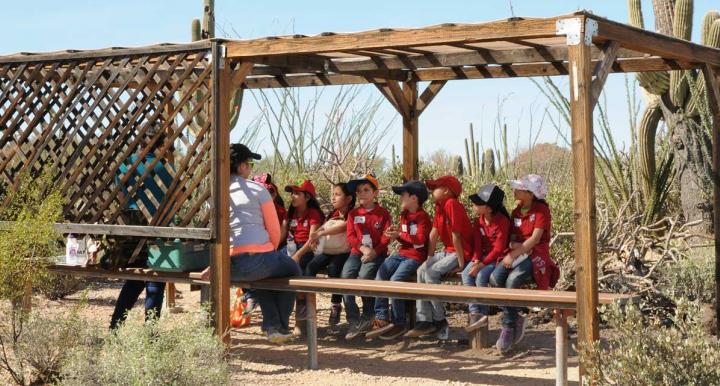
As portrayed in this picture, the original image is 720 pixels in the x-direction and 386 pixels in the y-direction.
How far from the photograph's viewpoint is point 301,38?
8219 mm

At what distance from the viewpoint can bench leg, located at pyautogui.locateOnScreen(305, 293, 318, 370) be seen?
8602 millimetres

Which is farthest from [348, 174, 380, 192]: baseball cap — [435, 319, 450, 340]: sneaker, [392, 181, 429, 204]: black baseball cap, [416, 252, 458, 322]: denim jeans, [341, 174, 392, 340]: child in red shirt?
[435, 319, 450, 340]: sneaker

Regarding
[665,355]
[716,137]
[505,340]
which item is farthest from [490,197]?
[665,355]

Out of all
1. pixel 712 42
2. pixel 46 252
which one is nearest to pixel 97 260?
pixel 46 252

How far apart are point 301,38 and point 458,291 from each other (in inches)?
83.8

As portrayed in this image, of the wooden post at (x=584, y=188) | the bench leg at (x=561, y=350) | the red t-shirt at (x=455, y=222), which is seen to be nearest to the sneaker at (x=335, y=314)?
the red t-shirt at (x=455, y=222)

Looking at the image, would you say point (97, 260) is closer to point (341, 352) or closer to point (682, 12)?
point (341, 352)

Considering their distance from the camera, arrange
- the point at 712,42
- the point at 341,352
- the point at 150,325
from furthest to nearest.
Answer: the point at 712,42, the point at 341,352, the point at 150,325

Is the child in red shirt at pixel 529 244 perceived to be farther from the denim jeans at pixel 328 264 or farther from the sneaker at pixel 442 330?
the denim jeans at pixel 328 264

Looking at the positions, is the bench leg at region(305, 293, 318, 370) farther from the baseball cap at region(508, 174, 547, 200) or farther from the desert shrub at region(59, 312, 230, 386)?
the baseball cap at region(508, 174, 547, 200)

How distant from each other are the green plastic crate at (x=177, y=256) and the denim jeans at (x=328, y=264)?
3.98 ft

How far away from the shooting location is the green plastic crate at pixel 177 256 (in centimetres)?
895

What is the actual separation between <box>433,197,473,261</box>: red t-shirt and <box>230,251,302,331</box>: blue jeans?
4.04 ft

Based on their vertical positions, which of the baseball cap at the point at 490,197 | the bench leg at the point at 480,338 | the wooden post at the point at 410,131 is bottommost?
the bench leg at the point at 480,338
